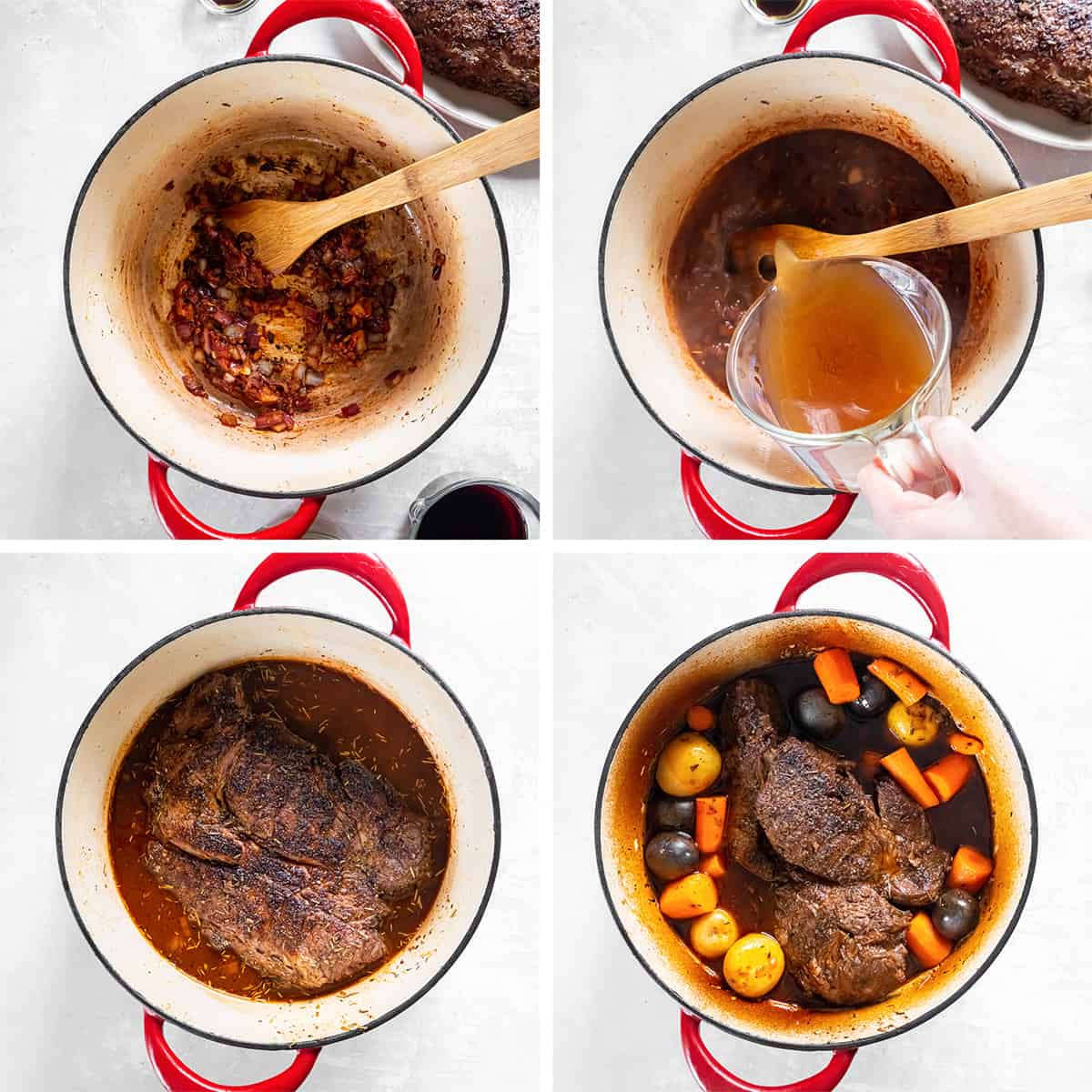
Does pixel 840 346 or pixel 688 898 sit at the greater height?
pixel 840 346

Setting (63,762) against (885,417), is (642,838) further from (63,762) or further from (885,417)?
(63,762)

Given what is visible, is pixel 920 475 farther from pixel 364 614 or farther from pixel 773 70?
pixel 364 614

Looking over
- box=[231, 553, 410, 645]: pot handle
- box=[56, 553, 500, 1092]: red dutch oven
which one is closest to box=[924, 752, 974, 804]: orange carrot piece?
box=[56, 553, 500, 1092]: red dutch oven

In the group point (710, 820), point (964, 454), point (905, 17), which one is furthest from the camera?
point (710, 820)

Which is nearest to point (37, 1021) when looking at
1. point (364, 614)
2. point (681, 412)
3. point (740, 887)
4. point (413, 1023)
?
point (413, 1023)

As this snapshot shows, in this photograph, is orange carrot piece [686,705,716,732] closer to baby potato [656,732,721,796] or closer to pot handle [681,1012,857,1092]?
baby potato [656,732,721,796]

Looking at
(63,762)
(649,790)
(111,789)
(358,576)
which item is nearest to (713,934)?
(649,790)
